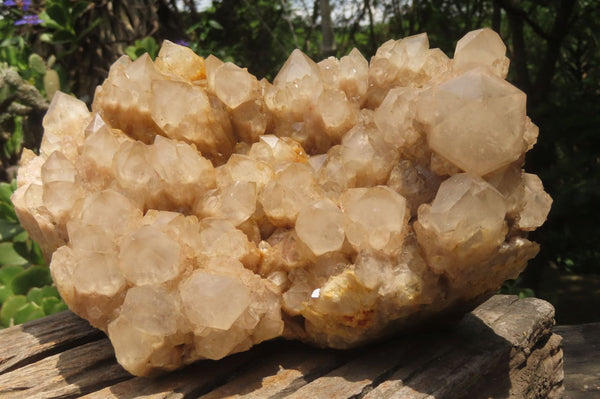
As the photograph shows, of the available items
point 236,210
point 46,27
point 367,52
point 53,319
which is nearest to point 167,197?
point 236,210

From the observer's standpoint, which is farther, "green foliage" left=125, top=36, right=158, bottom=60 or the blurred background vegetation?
"green foliage" left=125, top=36, right=158, bottom=60

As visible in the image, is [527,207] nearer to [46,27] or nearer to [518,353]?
[518,353]

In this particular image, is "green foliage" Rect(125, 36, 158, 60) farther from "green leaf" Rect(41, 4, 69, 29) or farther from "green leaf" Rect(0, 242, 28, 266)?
"green leaf" Rect(0, 242, 28, 266)

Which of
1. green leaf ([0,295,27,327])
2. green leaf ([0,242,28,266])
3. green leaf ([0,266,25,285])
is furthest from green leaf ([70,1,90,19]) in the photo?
green leaf ([0,295,27,327])

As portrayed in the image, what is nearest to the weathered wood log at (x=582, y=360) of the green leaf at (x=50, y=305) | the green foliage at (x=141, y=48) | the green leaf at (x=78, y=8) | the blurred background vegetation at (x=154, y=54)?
the blurred background vegetation at (x=154, y=54)

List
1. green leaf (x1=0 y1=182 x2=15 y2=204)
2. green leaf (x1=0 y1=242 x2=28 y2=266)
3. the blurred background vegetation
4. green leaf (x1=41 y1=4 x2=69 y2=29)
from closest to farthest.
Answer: green leaf (x1=0 y1=242 x2=28 y2=266)
green leaf (x1=0 y1=182 x2=15 y2=204)
the blurred background vegetation
green leaf (x1=41 y1=4 x2=69 y2=29)
